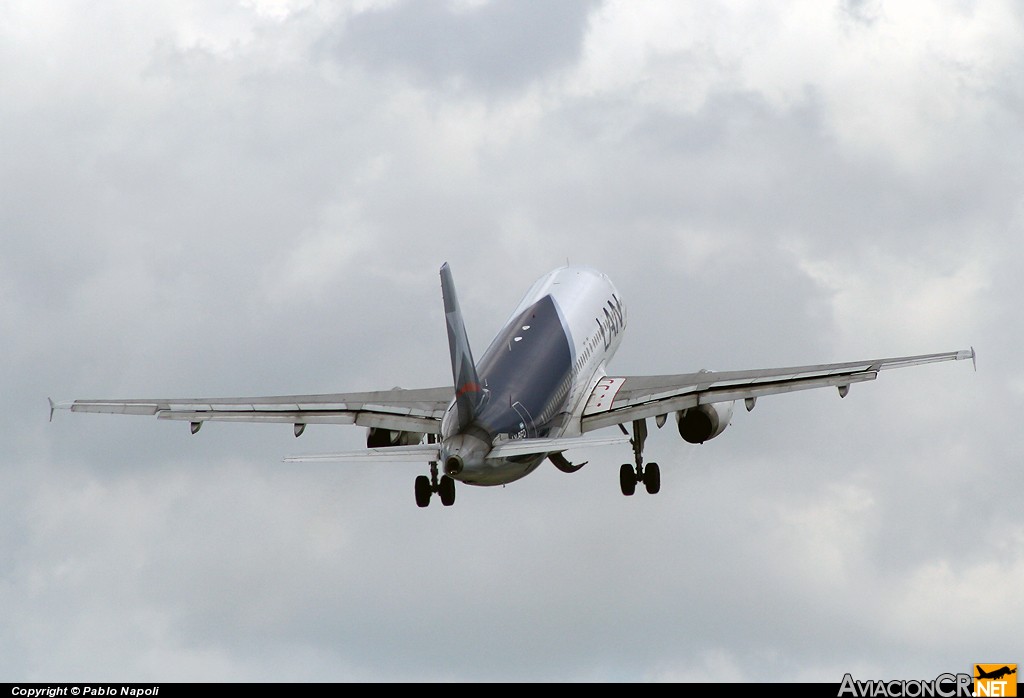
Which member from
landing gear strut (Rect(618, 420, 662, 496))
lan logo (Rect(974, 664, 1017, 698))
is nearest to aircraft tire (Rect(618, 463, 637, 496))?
landing gear strut (Rect(618, 420, 662, 496))

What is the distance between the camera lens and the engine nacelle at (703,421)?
233 feet

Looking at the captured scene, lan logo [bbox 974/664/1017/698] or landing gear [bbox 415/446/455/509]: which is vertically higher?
landing gear [bbox 415/446/455/509]

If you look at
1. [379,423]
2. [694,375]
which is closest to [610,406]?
[694,375]

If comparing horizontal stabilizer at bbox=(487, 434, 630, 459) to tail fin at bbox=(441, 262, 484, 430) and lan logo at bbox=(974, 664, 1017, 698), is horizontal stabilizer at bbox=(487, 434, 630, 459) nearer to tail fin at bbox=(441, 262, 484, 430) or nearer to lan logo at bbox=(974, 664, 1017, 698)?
tail fin at bbox=(441, 262, 484, 430)

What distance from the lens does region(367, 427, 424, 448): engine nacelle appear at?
70.6 m

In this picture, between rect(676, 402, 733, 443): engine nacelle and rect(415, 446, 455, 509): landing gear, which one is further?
rect(676, 402, 733, 443): engine nacelle

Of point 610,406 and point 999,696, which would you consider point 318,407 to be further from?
point 999,696

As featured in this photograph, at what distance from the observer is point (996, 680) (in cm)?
5719

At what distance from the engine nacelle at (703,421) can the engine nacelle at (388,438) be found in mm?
7900

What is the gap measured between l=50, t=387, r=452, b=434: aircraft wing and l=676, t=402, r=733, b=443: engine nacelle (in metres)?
7.37

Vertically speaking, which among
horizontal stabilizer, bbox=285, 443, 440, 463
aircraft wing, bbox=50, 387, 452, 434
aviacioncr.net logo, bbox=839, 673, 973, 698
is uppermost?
aircraft wing, bbox=50, 387, 452, 434

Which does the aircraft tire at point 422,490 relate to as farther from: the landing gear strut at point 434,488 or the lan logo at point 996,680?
the lan logo at point 996,680

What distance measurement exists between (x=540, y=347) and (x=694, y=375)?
466 centimetres

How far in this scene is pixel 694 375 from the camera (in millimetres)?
70375
